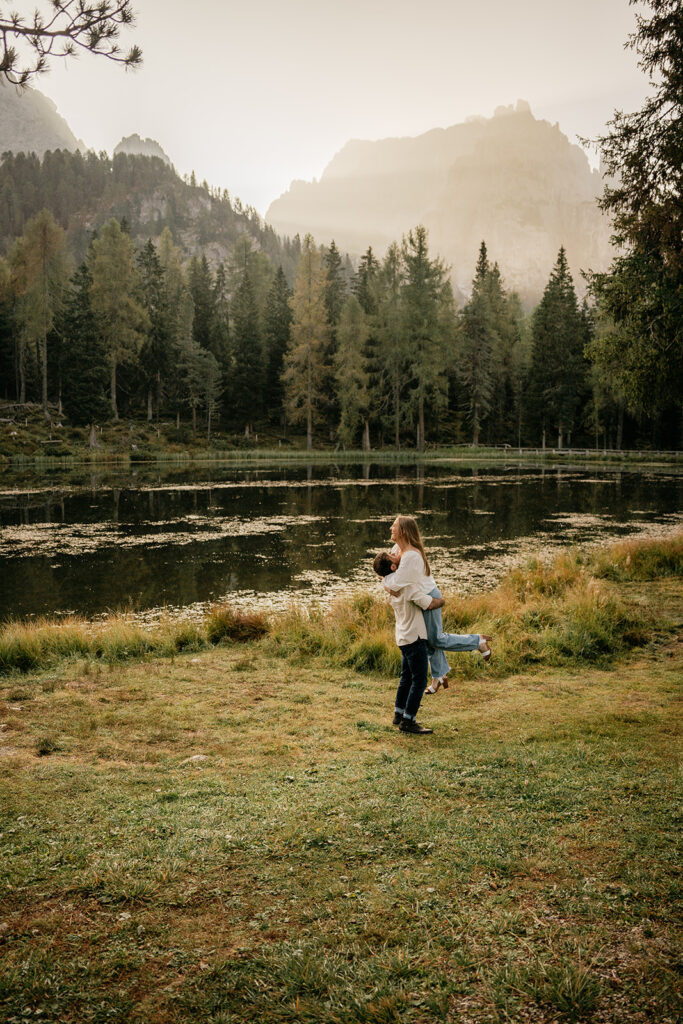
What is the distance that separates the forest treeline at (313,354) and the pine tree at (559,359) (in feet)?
0.67

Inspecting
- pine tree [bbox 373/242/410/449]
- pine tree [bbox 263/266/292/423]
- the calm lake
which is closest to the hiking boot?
the calm lake

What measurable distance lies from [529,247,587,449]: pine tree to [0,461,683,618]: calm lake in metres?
25.0

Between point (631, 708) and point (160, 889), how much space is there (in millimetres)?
5607

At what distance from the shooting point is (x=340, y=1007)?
2.97 meters

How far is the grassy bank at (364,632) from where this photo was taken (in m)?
10.3

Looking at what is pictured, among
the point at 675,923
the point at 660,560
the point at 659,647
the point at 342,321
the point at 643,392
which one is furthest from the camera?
the point at 342,321

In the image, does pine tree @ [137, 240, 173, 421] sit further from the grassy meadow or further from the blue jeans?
the blue jeans

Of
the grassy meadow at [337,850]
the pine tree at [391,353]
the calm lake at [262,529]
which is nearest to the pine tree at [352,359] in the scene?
the pine tree at [391,353]

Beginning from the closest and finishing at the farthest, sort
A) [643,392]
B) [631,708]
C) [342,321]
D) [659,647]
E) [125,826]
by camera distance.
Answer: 1. [125,826]
2. [631,708]
3. [659,647]
4. [643,392]
5. [342,321]

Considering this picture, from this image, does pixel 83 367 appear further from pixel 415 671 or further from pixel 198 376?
pixel 415 671

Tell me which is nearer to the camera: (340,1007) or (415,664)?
(340,1007)

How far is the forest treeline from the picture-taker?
65.3m

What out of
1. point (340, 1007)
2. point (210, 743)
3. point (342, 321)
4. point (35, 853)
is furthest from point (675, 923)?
point (342, 321)

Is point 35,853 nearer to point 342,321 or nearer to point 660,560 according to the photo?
point 660,560
